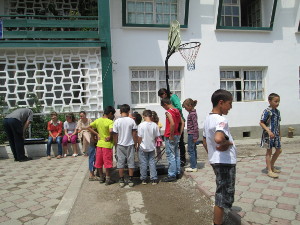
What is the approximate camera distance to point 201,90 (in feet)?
32.1

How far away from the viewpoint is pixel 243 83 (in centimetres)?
1040

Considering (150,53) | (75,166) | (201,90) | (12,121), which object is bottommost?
(75,166)

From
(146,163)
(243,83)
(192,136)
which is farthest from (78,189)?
(243,83)

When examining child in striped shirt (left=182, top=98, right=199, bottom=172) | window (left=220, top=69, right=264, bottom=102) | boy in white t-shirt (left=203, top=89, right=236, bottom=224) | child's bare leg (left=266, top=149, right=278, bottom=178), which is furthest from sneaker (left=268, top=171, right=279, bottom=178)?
window (left=220, top=69, right=264, bottom=102)

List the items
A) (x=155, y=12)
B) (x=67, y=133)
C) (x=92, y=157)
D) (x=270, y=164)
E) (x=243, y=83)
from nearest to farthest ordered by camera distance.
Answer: (x=270, y=164)
(x=92, y=157)
(x=67, y=133)
(x=155, y=12)
(x=243, y=83)

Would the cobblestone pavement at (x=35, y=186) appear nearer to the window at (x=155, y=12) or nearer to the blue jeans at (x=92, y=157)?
the blue jeans at (x=92, y=157)

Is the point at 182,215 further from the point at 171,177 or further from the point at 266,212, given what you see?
the point at 171,177

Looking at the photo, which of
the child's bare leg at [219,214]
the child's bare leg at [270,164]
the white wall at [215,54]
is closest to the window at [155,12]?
the white wall at [215,54]

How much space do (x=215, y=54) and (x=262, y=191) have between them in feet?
22.4

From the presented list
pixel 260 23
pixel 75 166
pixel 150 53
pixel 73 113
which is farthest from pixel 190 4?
pixel 75 166

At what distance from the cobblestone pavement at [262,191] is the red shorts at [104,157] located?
1.63 m

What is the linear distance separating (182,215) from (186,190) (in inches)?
39.0

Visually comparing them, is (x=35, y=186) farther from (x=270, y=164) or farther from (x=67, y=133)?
(x=270, y=164)

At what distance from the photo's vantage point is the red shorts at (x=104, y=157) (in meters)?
4.97
